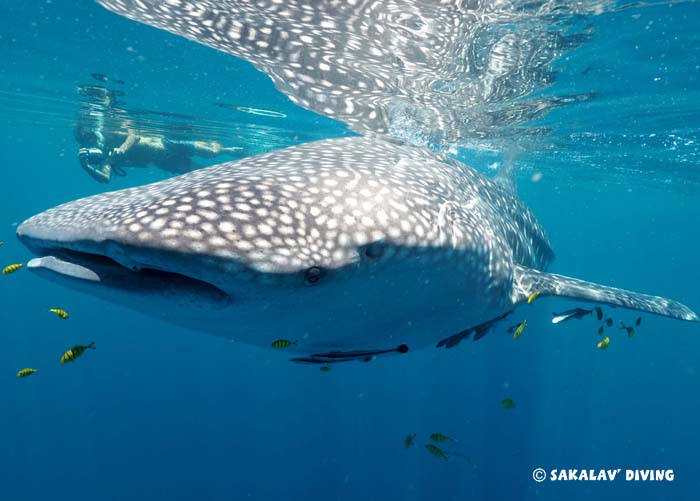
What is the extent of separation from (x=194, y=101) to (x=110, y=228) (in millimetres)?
14788

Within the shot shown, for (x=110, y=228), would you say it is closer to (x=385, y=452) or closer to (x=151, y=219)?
(x=151, y=219)

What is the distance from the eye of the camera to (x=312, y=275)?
2.52 m

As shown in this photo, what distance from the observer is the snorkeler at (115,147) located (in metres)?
17.3

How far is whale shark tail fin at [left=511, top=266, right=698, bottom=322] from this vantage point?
16.4ft

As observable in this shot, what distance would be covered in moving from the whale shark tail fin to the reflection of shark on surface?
0.48 m

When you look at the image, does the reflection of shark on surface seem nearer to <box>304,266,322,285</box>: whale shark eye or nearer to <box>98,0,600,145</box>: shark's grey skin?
<box>304,266,322,285</box>: whale shark eye

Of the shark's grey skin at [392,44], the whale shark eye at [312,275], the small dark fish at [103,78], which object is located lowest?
the small dark fish at [103,78]

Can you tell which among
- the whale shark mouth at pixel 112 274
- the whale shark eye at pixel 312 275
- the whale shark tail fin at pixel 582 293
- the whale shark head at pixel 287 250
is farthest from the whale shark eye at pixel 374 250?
the whale shark tail fin at pixel 582 293

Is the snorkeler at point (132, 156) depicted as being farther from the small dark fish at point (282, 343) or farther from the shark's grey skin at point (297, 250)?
the small dark fish at point (282, 343)

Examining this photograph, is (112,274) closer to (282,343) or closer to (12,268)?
(282,343)

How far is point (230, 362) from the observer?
1075 inches

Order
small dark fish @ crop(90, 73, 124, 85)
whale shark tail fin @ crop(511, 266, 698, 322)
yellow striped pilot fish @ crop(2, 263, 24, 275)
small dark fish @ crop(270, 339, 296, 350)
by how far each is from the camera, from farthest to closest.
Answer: small dark fish @ crop(90, 73, 124, 85) → yellow striped pilot fish @ crop(2, 263, 24, 275) → whale shark tail fin @ crop(511, 266, 698, 322) → small dark fish @ crop(270, 339, 296, 350)

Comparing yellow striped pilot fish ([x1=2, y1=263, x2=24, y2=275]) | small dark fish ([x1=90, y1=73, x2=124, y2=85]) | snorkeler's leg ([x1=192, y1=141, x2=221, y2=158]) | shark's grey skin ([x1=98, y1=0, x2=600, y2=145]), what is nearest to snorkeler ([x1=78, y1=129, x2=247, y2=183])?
snorkeler's leg ([x1=192, y1=141, x2=221, y2=158])

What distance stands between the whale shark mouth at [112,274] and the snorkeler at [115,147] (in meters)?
15.8
